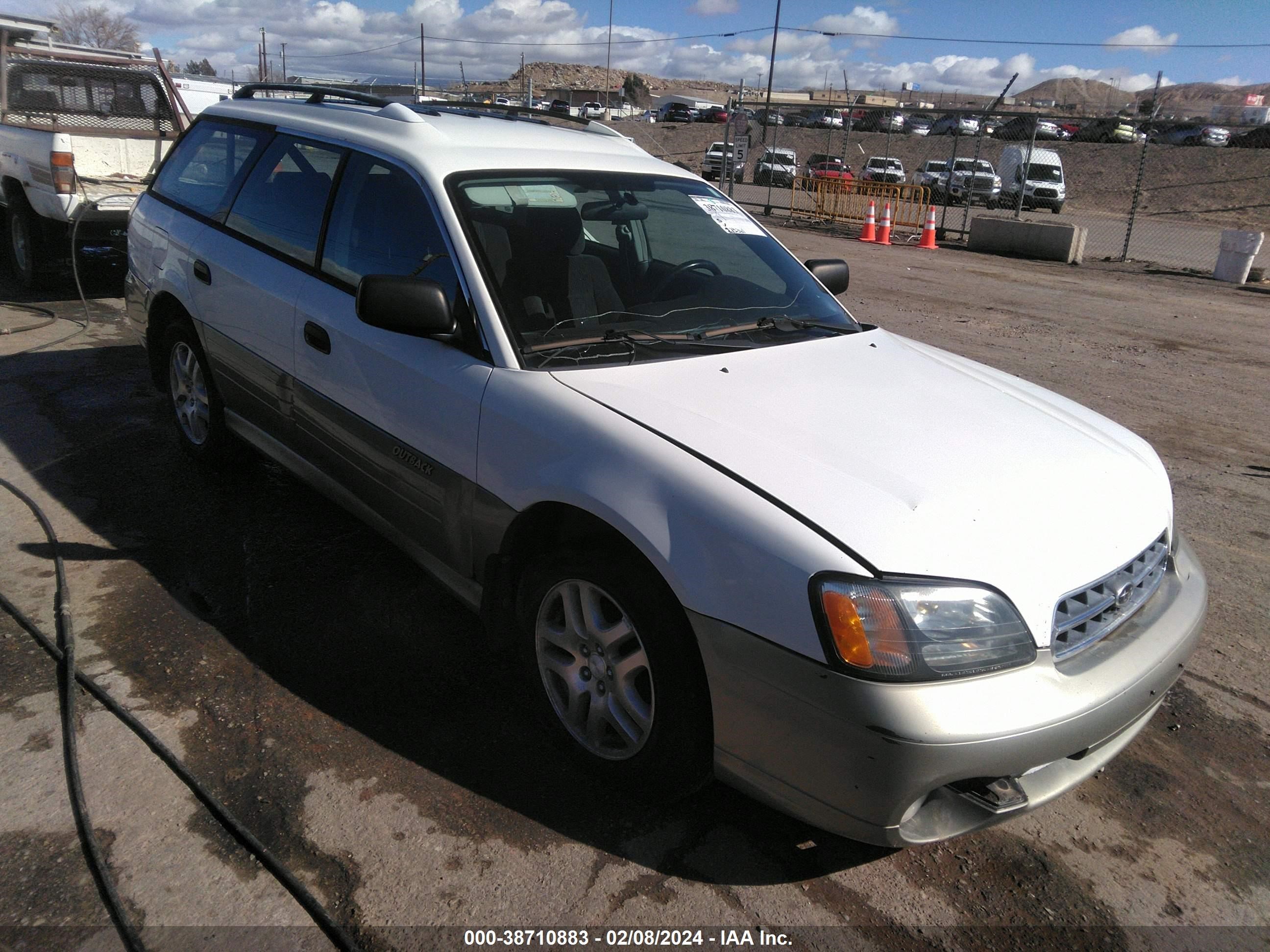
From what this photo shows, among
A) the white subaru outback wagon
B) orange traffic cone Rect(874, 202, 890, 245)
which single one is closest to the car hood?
the white subaru outback wagon

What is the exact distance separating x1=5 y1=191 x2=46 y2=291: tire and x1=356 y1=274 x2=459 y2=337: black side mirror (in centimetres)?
755

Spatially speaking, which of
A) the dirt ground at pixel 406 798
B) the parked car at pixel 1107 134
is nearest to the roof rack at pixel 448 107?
the dirt ground at pixel 406 798

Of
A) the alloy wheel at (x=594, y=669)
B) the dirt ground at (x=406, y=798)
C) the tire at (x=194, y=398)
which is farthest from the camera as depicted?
the tire at (x=194, y=398)

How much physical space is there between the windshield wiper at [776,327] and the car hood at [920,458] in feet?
0.56

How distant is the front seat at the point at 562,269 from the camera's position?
325 centimetres

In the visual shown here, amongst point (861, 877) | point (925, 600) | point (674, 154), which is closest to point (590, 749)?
point (861, 877)

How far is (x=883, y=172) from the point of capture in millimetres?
33125

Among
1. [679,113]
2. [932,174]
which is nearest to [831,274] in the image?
[932,174]

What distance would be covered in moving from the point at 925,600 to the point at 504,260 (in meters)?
1.81

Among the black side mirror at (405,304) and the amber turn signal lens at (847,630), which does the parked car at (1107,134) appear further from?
the amber turn signal lens at (847,630)

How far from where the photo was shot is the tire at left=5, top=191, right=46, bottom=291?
29.0 ft

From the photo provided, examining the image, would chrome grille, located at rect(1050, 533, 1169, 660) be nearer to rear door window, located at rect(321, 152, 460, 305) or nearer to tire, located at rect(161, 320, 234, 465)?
rear door window, located at rect(321, 152, 460, 305)

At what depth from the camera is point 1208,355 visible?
9.56 m

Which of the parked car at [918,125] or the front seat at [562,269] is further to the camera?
the parked car at [918,125]
